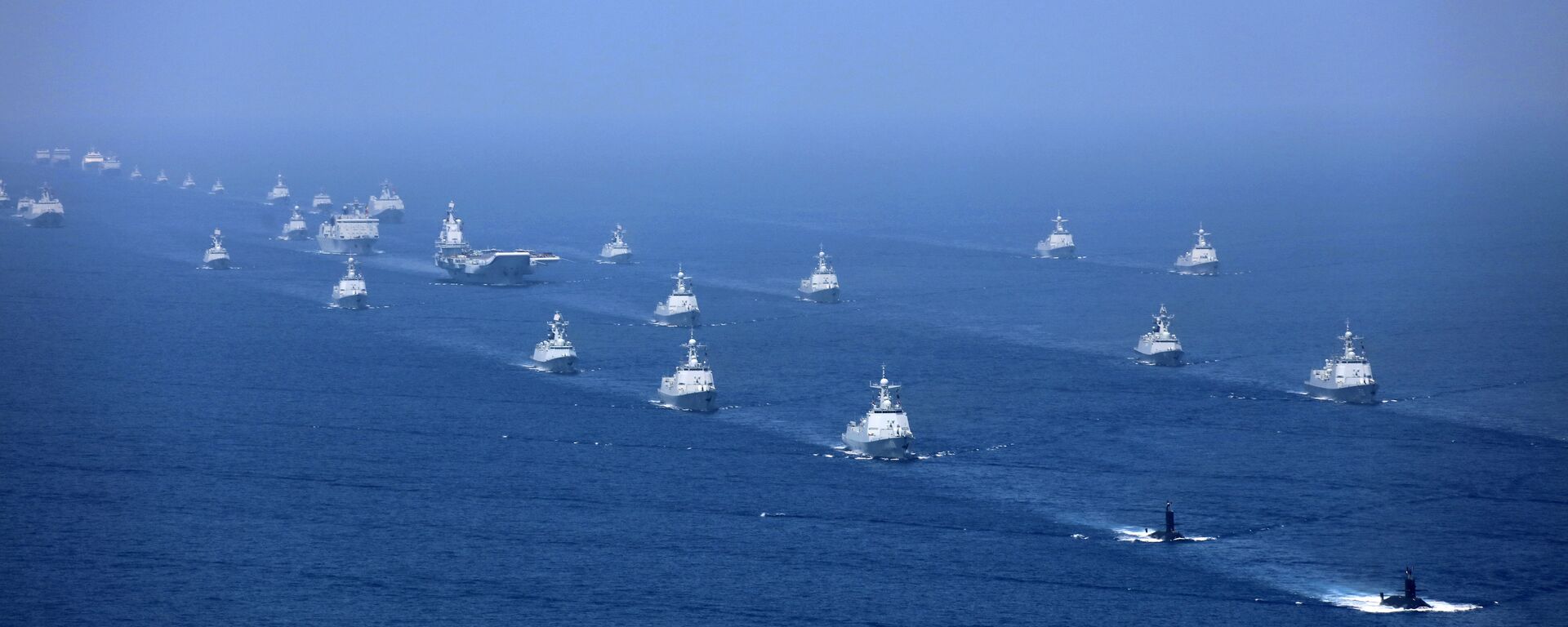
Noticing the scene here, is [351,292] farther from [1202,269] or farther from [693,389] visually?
[1202,269]

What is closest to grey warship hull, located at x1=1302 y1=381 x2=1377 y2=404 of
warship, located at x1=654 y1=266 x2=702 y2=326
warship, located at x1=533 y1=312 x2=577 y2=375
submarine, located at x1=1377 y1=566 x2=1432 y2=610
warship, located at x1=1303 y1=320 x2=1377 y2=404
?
warship, located at x1=1303 y1=320 x2=1377 y2=404

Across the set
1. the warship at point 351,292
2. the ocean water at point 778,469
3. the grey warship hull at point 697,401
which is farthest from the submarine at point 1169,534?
the warship at point 351,292

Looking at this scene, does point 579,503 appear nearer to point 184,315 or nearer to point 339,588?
point 339,588

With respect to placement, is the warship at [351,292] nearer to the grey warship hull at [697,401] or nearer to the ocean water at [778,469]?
the ocean water at [778,469]

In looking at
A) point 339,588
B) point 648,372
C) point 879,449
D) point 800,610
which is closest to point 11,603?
point 339,588

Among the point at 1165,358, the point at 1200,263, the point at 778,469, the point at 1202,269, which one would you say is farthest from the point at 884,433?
the point at 1200,263

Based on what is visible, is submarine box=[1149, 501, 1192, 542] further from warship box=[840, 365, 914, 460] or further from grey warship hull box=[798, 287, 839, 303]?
grey warship hull box=[798, 287, 839, 303]

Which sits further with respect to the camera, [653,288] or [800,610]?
[653,288]
